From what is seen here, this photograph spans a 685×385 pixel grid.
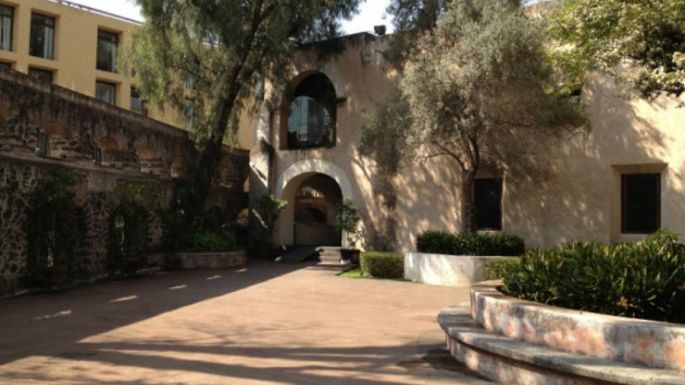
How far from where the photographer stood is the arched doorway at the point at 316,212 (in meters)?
23.7

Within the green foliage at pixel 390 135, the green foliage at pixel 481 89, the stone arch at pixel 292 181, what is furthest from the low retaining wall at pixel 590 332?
the stone arch at pixel 292 181

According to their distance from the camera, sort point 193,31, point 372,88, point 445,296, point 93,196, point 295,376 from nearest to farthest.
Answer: point 295,376
point 445,296
point 93,196
point 193,31
point 372,88

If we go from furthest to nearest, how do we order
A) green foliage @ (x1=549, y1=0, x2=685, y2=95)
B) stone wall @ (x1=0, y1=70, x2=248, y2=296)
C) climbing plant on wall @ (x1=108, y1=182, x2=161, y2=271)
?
climbing plant on wall @ (x1=108, y1=182, x2=161, y2=271) → stone wall @ (x1=0, y1=70, x2=248, y2=296) → green foliage @ (x1=549, y1=0, x2=685, y2=95)

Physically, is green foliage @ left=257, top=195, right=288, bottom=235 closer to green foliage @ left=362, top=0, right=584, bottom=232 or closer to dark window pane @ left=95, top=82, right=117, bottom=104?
green foliage @ left=362, top=0, right=584, bottom=232

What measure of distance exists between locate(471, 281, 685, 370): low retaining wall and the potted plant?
1372 centimetres

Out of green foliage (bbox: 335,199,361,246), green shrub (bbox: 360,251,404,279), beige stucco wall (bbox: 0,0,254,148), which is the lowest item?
green shrub (bbox: 360,251,404,279)

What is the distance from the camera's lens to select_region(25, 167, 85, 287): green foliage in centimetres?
1220

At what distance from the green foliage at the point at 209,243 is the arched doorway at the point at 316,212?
4.24 m

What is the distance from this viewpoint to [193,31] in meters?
18.5

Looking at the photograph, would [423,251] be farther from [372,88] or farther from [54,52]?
[54,52]

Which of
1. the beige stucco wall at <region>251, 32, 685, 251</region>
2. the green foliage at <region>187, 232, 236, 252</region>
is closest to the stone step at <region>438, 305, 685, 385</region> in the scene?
the beige stucco wall at <region>251, 32, 685, 251</region>

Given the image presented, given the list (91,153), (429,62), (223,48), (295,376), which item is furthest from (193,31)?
(295,376)

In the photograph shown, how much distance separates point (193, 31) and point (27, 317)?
11.6 m

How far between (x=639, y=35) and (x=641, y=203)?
9432 millimetres
